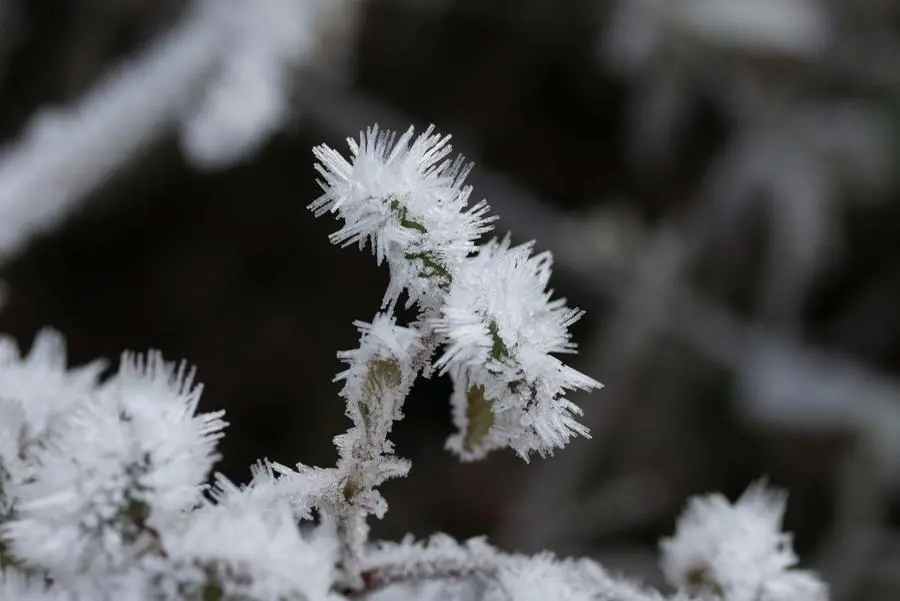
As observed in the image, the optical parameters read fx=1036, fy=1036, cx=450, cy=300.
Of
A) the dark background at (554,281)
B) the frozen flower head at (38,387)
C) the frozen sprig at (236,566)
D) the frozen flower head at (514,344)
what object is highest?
the dark background at (554,281)

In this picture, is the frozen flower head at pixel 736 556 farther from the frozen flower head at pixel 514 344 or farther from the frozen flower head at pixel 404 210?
the frozen flower head at pixel 404 210

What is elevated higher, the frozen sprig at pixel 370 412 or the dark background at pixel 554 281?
the dark background at pixel 554 281

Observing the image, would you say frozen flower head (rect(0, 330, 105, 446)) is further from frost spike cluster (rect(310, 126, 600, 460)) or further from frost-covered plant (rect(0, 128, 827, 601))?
frost spike cluster (rect(310, 126, 600, 460))

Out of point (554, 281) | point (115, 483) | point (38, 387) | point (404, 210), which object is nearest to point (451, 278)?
point (404, 210)

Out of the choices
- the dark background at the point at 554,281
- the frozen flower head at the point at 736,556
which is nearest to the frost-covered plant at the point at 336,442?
the frozen flower head at the point at 736,556

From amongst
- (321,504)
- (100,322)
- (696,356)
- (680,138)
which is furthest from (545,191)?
(321,504)

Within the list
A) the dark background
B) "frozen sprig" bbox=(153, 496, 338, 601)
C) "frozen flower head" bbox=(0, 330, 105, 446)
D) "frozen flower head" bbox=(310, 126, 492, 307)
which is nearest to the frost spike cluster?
"frozen flower head" bbox=(310, 126, 492, 307)

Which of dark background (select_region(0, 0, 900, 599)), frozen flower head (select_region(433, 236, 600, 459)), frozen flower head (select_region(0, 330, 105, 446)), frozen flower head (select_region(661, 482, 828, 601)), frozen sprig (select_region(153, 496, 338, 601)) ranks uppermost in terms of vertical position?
dark background (select_region(0, 0, 900, 599))
